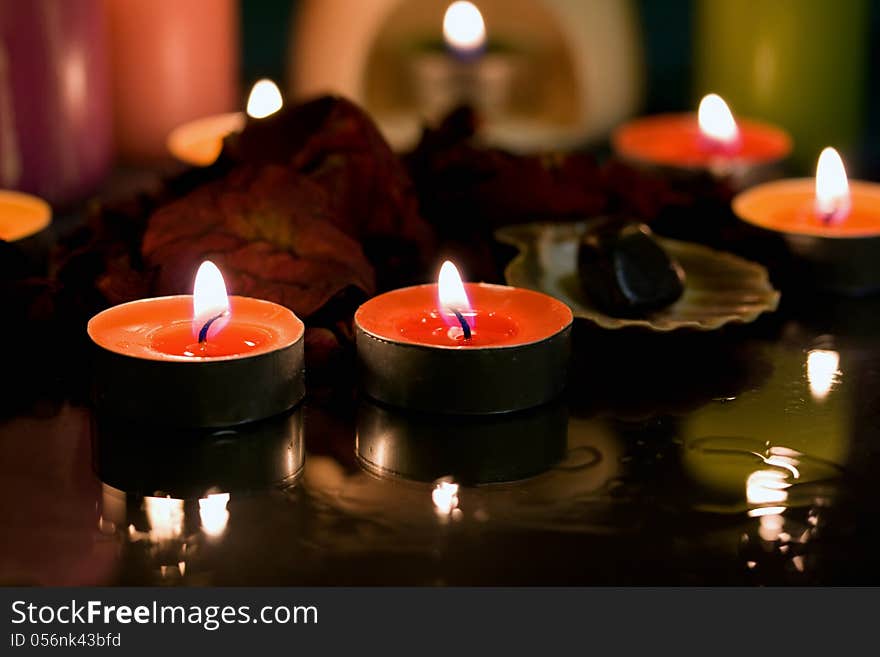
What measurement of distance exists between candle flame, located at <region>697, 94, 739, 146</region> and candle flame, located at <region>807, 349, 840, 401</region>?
52cm

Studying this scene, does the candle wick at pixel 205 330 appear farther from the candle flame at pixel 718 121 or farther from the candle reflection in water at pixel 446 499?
the candle flame at pixel 718 121

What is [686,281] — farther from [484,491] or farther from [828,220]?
[484,491]

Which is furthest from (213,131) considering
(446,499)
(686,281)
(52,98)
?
(446,499)

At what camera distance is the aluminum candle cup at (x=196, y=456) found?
834 millimetres

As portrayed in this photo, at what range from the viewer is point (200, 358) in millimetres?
868

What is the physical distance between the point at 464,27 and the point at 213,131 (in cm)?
31

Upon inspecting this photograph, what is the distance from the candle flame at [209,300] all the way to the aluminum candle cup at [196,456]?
0.07 meters

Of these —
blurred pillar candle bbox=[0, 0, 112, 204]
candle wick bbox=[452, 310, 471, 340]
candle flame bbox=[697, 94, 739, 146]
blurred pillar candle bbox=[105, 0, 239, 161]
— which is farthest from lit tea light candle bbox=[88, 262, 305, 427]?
blurred pillar candle bbox=[105, 0, 239, 161]

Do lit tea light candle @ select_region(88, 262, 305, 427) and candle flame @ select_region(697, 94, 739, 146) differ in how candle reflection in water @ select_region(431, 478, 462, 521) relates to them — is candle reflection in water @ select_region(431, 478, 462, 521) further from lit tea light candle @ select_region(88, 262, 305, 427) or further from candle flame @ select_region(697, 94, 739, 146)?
candle flame @ select_region(697, 94, 739, 146)

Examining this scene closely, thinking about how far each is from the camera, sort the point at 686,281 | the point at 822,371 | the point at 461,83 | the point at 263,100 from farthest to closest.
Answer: the point at 461,83 → the point at 263,100 → the point at 686,281 → the point at 822,371

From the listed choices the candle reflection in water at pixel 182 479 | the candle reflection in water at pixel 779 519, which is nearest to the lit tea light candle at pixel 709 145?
the candle reflection in water at pixel 779 519

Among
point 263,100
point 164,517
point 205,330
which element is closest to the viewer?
point 164,517

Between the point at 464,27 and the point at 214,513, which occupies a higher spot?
the point at 464,27

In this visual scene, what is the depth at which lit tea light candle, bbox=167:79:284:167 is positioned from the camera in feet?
4.35
